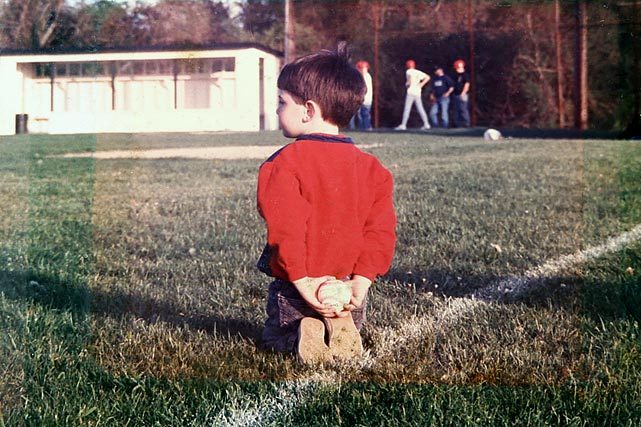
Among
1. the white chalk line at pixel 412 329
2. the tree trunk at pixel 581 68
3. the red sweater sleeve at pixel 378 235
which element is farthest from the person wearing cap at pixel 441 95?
the red sweater sleeve at pixel 378 235

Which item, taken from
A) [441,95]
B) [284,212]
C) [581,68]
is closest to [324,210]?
[284,212]

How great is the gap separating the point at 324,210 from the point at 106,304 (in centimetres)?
104

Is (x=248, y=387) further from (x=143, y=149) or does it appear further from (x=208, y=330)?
(x=143, y=149)

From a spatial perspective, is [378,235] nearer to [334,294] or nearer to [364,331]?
[334,294]

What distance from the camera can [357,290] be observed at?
2.34 metres

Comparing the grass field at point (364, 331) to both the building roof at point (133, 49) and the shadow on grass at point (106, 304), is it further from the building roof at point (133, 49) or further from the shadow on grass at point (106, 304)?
the building roof at point (133, 49)

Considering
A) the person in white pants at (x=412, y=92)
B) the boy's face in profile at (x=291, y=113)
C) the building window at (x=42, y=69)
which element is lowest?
the boy's face in profile at (x=291, y=113)

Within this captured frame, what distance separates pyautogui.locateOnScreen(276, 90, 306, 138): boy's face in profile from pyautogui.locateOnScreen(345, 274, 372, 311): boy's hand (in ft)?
1.43

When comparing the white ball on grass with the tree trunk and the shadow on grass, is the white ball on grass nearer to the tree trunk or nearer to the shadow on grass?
the tree trunk

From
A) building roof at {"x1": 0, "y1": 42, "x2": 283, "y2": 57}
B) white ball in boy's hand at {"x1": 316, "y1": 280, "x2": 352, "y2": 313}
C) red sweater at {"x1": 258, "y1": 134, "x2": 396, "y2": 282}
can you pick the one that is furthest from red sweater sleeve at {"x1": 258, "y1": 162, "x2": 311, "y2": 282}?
building roof at {"x1": 0, "y1": 42, "x2": 283, "y2": 57}

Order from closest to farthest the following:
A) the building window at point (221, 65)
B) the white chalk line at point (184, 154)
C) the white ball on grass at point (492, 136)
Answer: the building window at point (221, 65), the white chalk line at point (184, 154), the white ball on grass at point (492, 136)

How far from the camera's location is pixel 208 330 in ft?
8.56

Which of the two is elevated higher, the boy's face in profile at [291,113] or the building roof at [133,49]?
the building roof at [133,49]

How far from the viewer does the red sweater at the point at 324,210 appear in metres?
2.17
